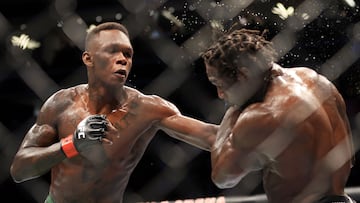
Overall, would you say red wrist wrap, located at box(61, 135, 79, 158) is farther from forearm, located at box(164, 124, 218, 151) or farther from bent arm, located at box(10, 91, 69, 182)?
forearm, located at box(164, 124, 218, 151)

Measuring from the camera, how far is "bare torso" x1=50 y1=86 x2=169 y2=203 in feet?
5.61

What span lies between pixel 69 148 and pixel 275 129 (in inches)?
21.2

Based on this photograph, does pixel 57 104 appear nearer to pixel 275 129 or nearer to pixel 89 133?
pixel 89 133

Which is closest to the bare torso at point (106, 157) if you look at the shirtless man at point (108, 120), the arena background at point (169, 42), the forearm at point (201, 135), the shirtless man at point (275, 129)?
the shirtless man at point (108, 120)

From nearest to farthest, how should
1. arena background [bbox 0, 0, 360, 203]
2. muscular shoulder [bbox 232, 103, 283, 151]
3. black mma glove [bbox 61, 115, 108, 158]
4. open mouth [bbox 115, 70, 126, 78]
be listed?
muscular shoulder [bbox 232, 103, 283, 151] < black mma glove [bbox 61, 115, 108, 158] < open mouth [bbox 115, 70, 126, 78] < arena background [bbox 0, 0, 360, 203]

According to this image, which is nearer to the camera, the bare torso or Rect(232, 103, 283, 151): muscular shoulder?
Rect(232, 103, 283, 151): muscular shoulder

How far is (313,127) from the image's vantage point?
4.33 feet

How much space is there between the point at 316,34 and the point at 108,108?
123 centimetres

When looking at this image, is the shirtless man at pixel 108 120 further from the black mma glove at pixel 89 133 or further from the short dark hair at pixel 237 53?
the short dark hair at pixel 237 53

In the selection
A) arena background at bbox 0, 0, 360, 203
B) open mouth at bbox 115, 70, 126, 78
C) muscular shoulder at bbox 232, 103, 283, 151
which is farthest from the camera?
arena background at bbox 0, 0, 360, 203

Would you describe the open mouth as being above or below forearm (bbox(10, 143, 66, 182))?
above

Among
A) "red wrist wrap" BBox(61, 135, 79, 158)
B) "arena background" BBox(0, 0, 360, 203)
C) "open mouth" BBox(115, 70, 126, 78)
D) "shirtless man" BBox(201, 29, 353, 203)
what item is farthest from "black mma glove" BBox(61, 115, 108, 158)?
"arena background" BBox(0, 0, 360, 203)

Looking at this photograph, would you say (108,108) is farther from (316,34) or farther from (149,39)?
(316,34)

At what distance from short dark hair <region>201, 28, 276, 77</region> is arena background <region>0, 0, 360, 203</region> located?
1204 millimetres
